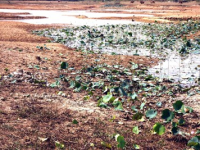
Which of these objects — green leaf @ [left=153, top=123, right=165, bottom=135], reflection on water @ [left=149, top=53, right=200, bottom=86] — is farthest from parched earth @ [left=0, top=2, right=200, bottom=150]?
reflection on water @ [left=149, top=53, right=200, bottom=86]

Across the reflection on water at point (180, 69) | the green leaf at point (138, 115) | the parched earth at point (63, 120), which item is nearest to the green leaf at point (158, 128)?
the parched earth at point (63, 120)

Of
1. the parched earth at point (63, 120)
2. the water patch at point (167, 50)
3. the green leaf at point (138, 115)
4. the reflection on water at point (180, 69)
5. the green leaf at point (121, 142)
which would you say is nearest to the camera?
the green leaf at point (121, 142)

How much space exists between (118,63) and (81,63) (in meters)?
1.57

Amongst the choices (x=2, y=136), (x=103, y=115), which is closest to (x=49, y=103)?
(x=103, y=115)

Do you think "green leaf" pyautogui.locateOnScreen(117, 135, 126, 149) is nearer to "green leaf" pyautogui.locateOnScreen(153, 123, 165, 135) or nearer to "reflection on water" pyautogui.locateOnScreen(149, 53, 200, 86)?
"green leaf" pyautogui.locateOnScreen(153, 123, 165, 135)

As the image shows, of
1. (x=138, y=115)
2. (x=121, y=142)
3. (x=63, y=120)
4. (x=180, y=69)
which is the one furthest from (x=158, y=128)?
(x=180, y=69)

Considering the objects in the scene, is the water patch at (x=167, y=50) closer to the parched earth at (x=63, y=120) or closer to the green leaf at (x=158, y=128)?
the parched earth at (x=63, y=120)

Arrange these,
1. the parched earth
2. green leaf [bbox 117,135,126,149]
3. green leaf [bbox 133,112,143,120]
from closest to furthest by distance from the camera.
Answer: green leaf [bbox 117,135,126,149] → the parched earth → green leaf [bbox 133,112,143,120]

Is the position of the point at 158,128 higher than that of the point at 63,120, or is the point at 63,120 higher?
the point at 158,128

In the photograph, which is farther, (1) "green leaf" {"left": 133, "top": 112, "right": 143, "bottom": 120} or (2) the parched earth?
(1) "green leaf" {"left": 133, "top": 112, "right": 143, "bottom": 120}

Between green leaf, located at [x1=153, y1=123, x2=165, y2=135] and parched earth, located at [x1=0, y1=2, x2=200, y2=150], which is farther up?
green leaf, located at [x1=153, y1=123, x2=165, y2=135]

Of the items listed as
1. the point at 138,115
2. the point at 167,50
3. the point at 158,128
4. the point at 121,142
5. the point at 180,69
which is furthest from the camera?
the point at 167,50

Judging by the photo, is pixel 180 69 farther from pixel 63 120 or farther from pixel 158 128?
pixel 63 120

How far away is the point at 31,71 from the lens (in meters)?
9.41
